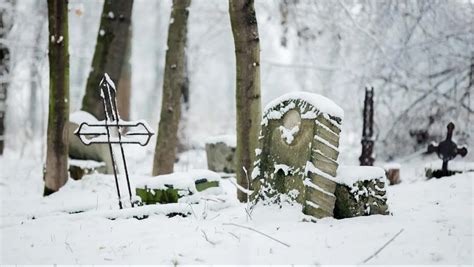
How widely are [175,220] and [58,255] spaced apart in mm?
1406

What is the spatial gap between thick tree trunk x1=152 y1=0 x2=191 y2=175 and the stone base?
13.2 feet

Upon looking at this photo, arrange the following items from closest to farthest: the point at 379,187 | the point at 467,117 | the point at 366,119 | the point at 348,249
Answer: the point at 348,249 < the point at 379,187 < the point at 366,119 < the point at 467,117

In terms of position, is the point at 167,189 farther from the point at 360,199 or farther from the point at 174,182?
the point at 360,199

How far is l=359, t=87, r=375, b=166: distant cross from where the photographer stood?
8.96m

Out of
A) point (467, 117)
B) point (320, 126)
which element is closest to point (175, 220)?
point (320, 126)

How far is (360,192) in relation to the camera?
4668 mm

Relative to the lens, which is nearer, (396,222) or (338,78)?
(396,222)

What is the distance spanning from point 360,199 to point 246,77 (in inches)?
85.5

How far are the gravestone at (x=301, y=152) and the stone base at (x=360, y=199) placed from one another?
0.36 ft

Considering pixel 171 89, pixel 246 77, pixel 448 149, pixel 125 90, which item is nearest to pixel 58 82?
pixel 171 89

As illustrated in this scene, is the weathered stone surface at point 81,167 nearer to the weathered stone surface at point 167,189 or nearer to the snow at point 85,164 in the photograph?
the snow at point 85,164

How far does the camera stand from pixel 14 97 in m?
18.8

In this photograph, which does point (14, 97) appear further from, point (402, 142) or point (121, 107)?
point (402, 142)

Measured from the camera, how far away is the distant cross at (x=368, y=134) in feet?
29.4
